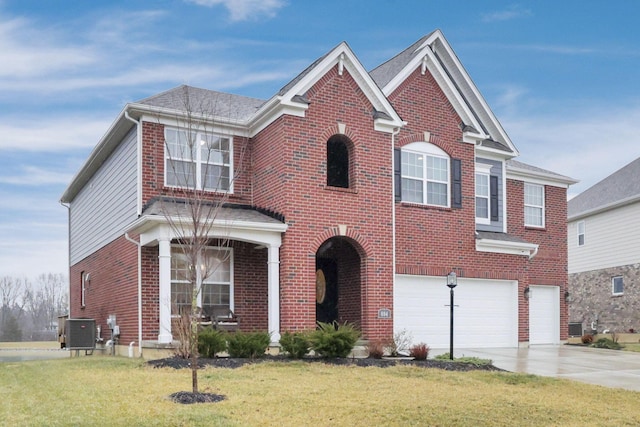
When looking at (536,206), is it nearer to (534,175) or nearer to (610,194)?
(534,175)

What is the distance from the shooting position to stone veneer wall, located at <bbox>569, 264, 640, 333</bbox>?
28938 millimetres

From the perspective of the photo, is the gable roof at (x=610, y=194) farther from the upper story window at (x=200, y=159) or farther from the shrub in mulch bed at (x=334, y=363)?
the upper story window at (x=200, y=159)

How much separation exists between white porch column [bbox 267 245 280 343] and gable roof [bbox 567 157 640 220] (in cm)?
1911

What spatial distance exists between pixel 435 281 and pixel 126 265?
9094 mm

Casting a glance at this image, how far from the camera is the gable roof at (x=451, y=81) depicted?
2016 cm

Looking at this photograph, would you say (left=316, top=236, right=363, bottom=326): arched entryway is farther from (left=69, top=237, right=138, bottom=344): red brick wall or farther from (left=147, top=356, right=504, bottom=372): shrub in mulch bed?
(left=69, top=237, right=138, bottom=344): red brick wall

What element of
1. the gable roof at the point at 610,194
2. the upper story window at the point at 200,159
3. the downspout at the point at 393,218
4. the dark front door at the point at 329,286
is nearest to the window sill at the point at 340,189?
the downspout at the point at 393,218

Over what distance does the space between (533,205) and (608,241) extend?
8806mm

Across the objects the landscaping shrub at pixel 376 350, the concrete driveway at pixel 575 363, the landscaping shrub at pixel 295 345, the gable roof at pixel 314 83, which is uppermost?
the gable roof at pixel 314 83

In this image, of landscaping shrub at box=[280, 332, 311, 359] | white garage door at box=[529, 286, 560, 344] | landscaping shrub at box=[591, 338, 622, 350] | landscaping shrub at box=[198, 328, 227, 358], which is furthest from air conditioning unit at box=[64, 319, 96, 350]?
landscaping shrub at box=[591, 338, 622, 350]

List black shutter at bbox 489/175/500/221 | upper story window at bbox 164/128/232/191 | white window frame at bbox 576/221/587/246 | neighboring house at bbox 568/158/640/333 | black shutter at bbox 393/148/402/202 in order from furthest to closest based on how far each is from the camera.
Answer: white window frame at bbox 576/221/587/246 → neighboring house at bbox 568/158/640/333 → black shutter at bbox 489/175/500/221 → black shutter at bbox 393/148/402/202 → upper story window at bbox 164/128/232/191

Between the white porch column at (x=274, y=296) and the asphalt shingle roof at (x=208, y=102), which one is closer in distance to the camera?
the white porch column at (x=274, y=296)

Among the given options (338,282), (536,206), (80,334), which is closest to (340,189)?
(338,282)

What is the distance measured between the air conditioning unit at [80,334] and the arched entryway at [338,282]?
22.1 ft
